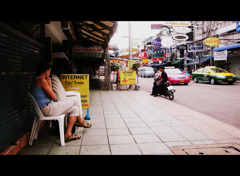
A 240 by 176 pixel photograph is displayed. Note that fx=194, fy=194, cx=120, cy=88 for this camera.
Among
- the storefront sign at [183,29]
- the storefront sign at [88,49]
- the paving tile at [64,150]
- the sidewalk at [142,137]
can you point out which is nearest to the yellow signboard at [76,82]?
the sidewalk at [142,137]

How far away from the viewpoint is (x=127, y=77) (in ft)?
45.6

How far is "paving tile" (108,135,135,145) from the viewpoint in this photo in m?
3.90

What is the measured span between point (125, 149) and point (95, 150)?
55 centimetres

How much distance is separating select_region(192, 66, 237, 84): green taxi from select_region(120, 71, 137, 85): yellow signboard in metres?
7.59

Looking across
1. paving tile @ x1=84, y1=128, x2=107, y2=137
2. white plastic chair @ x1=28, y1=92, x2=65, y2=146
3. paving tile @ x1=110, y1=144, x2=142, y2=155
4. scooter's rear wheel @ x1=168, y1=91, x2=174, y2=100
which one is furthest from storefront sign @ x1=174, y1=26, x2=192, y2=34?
white plastic chair @ x1=28, y1=92, x2=65, y2=146

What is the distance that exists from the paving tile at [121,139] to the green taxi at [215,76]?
1464 centimetres

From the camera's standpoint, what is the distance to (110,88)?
45.8 ft

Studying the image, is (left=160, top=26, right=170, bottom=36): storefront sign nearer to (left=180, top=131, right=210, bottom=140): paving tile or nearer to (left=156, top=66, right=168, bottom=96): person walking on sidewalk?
(left=156, top=66, right=168, bottom=96): person walking on sidewalk

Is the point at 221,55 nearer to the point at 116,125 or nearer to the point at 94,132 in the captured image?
the point at 116,125
